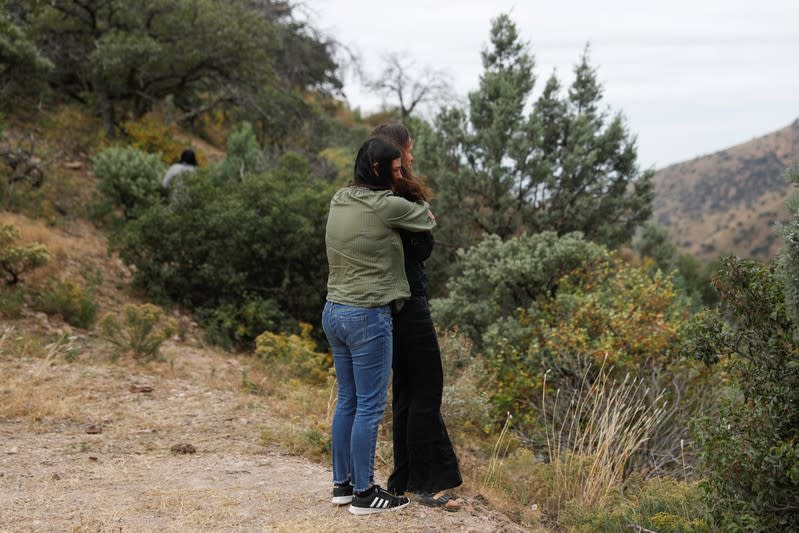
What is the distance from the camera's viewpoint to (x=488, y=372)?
783 centimetres

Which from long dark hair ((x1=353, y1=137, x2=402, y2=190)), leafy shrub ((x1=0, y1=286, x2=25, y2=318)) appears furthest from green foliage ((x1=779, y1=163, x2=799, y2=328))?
leafy shrub ((x1=0, y1=286, x2=25, y2=318))

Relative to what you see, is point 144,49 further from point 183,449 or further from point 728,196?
point 728,196

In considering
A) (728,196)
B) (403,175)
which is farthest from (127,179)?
(728,196)

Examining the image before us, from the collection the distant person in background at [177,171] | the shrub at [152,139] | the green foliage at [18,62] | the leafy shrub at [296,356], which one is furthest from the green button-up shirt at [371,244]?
the shrub at [152,139]

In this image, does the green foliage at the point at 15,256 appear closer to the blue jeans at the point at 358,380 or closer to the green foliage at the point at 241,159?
the green foliage at the point at 241,159

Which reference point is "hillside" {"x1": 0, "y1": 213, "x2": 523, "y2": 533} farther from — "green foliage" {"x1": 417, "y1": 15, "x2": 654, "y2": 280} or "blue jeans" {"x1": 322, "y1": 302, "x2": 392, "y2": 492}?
"green foliage" {"x1": 417, "y1": 15, "x2": 654, "y2": 280}

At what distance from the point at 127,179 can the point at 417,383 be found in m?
8.93

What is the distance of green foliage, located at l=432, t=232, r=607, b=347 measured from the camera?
28.4ft

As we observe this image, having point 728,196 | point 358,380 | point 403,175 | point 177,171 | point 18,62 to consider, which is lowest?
point 358,380

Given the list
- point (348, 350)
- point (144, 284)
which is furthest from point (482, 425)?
point (144, 284)

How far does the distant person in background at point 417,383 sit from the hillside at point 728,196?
1793 inches

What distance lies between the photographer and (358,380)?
3.69 m

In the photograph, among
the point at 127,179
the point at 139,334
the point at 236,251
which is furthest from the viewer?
the point at 127,179

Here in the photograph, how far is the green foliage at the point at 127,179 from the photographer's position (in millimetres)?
11477
